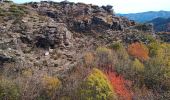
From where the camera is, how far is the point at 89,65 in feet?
302

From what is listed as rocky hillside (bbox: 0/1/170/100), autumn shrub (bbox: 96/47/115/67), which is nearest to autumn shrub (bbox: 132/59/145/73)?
rocky hillside (bbox: 0/1/170/100)

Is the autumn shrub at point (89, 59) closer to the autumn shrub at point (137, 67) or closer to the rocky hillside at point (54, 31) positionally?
the rocky hillside at point (54, 31)

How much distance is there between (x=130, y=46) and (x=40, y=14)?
30950 millimetres

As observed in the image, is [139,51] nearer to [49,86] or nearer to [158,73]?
[158,73]

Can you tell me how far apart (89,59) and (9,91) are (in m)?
30.6

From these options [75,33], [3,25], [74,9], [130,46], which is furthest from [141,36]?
[3,25]

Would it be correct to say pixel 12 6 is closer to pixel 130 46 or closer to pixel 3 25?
pixel 3 25

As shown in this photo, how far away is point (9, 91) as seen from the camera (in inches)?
2591

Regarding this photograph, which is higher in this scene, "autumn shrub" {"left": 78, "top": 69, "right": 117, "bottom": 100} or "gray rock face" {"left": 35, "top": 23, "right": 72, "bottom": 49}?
"gray rock face" {"left": 35, "top": 23, "right": 72, "bottom": 49}

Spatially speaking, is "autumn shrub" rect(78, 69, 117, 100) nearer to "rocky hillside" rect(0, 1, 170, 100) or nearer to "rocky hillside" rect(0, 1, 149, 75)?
"rocky hillside" rect(0, 1, 170, 100)

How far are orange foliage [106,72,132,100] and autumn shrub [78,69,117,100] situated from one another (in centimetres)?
612

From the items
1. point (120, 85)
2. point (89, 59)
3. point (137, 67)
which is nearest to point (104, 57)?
point (89, 59)

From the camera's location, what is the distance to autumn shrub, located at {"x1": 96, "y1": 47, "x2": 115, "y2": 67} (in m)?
95.9

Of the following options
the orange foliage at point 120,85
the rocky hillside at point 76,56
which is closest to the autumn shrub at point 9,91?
the rocky hillside at point 76,56
